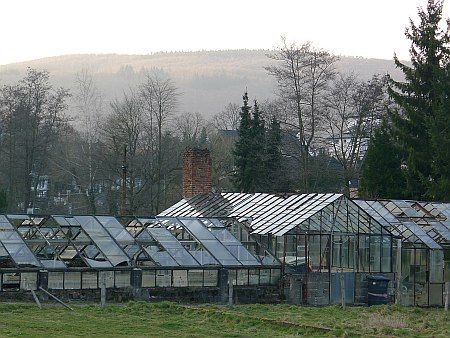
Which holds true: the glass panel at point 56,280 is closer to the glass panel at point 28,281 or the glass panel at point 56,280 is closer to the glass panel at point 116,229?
the glass panel at point 28,281

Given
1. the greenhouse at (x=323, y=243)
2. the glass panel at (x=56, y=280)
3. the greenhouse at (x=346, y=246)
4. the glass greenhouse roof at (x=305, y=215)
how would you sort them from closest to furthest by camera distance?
1. the glass panel at (x=56, y=280)
2. the greenhouse at (x=323, y=243)
3. the greenhouse at (x=346, y=246)
4. the glass greenhouse roof at (x=305, y=215)

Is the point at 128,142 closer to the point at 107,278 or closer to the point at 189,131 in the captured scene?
the point at 189,131

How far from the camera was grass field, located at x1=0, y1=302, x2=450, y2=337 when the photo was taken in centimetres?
1775

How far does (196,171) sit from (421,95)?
575 inches

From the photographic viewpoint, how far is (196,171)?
35750mm

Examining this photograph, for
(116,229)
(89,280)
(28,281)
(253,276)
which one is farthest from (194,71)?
(28,281)

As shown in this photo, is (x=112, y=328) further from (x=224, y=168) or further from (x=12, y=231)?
(x=224, y=168)

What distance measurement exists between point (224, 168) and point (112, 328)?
41203 millimetres

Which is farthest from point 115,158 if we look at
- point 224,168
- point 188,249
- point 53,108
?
point 188,249

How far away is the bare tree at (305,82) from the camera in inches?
1916

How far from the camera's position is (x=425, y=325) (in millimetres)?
19844

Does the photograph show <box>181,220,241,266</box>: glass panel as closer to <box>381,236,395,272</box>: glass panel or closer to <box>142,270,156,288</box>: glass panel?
<box>142,270,156,288</box>: glass panel

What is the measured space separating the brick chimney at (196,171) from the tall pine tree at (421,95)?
1197cm

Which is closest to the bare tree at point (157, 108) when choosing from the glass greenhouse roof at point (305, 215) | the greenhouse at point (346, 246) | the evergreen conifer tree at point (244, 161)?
the evergreen conifer tree at point (244, 161)
